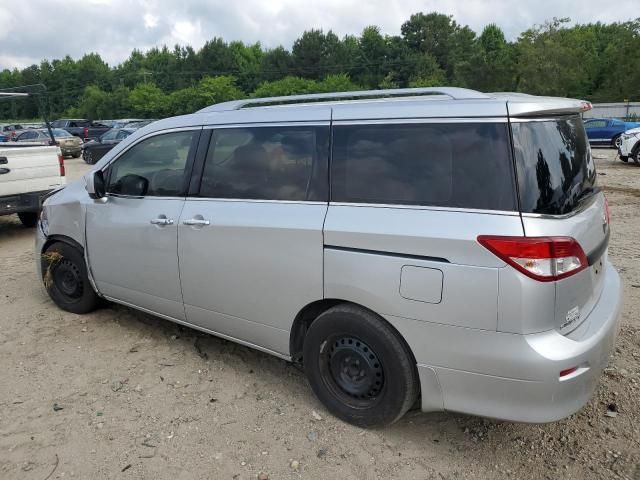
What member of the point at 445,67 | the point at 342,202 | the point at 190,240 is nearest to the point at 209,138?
the point at 190,240

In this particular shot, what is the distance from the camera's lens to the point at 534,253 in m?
2.30

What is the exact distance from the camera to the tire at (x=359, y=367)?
8.93 ft

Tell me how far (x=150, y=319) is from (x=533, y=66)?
151 feet

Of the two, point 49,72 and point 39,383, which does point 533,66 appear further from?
point 49,72

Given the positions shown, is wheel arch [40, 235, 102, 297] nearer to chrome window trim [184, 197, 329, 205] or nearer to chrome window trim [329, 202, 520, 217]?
chrome window trim [184, 197, 329, 205]

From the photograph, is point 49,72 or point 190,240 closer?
point 190,240

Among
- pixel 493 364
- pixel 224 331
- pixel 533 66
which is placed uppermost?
pixel 533 66

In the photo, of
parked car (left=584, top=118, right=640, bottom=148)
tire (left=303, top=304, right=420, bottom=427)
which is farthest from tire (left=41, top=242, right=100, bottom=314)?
parked car (left=584, top=118, right=640, bottom=148)

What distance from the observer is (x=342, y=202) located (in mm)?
2873

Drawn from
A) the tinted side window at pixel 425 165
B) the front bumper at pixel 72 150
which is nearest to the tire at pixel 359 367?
the tinted side window at pixel 425 165

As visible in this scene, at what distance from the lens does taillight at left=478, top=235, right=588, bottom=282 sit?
2.31 meters

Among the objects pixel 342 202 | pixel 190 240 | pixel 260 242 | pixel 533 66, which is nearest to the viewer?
pixel 342 202

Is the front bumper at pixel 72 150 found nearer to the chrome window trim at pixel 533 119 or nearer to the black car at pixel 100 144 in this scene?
the black car at pixel 100 144

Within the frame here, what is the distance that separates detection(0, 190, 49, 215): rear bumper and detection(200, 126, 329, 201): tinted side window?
5.24 meters
